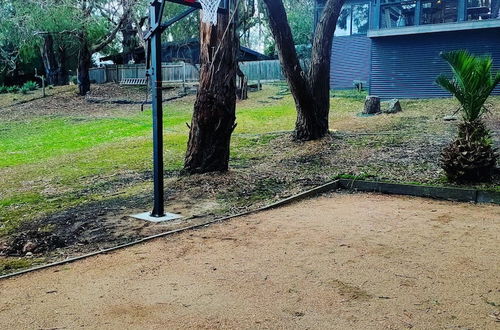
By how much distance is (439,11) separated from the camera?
19.8 meters

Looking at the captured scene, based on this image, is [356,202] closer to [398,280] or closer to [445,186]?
[445,186]

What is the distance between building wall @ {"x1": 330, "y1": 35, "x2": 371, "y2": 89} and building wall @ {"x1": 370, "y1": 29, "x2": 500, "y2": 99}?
13.9 ft

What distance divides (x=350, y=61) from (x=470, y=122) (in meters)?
19.2

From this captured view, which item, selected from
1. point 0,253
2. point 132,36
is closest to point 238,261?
point 0,253

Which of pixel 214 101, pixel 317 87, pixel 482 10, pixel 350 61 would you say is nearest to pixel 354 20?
pixel 350 61

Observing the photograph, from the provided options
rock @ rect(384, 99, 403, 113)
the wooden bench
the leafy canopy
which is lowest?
rock @ rect(384, 99, 403, 113)

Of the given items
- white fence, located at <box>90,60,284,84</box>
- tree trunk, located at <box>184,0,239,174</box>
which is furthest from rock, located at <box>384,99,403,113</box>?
white fence, located at <box>90,60,284,84</box>

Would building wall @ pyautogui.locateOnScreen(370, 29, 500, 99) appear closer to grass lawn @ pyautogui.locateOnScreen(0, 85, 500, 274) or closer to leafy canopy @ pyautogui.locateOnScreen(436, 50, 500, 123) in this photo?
grass lawn @ pyautogui.locateOnScreen(0, 85, 500, 274)

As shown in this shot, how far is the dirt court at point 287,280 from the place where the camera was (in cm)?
328

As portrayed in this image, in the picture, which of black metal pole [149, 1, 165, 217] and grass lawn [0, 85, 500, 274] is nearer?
black metal pole [149, 1, 165, 217]

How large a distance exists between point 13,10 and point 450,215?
1074 inches

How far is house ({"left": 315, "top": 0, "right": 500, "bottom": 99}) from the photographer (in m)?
18.4

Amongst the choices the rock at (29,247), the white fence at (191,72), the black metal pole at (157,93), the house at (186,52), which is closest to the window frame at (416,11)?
the white fence at (191,72)

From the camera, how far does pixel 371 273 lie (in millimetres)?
3998
